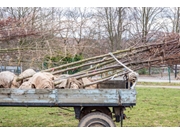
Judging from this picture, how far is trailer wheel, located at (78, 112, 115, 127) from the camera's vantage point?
455 centimetres

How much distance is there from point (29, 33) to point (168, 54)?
2.56 meters

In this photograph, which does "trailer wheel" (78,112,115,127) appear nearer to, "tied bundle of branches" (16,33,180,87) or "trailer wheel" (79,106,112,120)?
"trailer wheel" (79,106,112,120)

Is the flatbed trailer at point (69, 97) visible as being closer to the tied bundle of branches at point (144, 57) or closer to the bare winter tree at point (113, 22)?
the tied bundle of branches at point (144, 57)

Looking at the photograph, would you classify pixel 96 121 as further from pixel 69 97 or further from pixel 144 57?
pixel 144 57

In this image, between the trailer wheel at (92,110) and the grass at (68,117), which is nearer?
the trailer wheel at (92,110)

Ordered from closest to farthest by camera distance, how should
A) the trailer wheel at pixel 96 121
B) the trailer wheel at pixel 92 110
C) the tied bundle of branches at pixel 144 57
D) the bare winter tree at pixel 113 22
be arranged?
→ the trailer wheel at pixel 96 121 → the trailer wheel at pixel 92 110 → the tied bundle of branches at pixel 144 57 → the bare winter tree at pixel 113 22

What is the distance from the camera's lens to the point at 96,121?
15.0ft

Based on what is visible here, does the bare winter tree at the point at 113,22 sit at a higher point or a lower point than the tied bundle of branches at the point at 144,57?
higher

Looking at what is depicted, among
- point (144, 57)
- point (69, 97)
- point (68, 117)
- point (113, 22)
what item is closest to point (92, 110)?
point (69, 97)

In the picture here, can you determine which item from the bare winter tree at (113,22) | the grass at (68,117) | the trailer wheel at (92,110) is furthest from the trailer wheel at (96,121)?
the bare winter tree at (113,22)

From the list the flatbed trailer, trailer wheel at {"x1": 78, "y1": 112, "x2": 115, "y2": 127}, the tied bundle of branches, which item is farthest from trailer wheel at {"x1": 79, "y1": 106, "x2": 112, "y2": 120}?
the tied bundle of branches

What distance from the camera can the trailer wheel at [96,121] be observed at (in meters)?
4.55

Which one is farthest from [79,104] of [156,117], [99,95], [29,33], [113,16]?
[113,16]

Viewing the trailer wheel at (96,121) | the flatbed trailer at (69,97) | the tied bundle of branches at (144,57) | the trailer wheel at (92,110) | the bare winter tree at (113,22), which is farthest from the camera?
the bare winter tree at (113,22)
